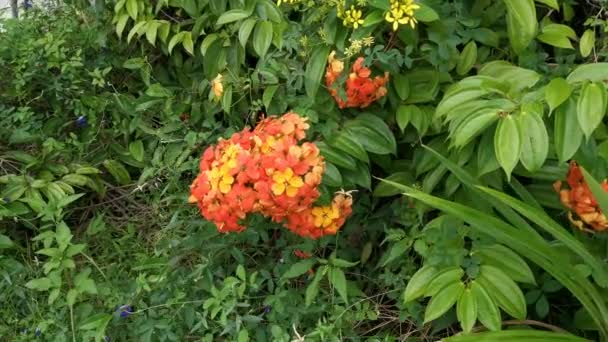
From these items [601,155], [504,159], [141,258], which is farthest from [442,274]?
[141,258]

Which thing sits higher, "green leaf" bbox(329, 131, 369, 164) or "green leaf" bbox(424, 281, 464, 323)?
"green leaf" bbox(329, 131, 369, 164)

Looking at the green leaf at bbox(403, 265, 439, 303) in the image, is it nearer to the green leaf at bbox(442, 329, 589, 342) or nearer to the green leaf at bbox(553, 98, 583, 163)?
the green leaf at bbox(442, 329, 589, 342)

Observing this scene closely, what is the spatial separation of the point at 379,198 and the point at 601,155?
0.75m

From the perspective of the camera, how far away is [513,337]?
1515 millimetres

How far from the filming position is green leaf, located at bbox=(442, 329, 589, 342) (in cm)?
149

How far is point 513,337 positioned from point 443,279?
0.61ft

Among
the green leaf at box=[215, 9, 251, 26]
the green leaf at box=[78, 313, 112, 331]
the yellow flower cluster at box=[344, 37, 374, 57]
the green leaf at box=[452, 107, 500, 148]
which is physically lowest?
the green leaf at box=[78, 313, 112, 331]

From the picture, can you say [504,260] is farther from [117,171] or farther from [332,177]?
[117,171]

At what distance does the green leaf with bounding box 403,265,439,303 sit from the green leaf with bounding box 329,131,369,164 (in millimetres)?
346

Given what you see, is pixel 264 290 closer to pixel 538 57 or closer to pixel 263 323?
pixel 263 323

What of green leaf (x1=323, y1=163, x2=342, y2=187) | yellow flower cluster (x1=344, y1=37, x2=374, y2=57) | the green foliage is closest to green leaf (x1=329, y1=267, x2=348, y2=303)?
the green foliage

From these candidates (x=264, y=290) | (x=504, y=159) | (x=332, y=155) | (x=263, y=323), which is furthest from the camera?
(x=264, y=290)

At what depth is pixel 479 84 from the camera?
61.6 inches

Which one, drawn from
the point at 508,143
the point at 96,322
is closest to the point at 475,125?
the point at 508,143
